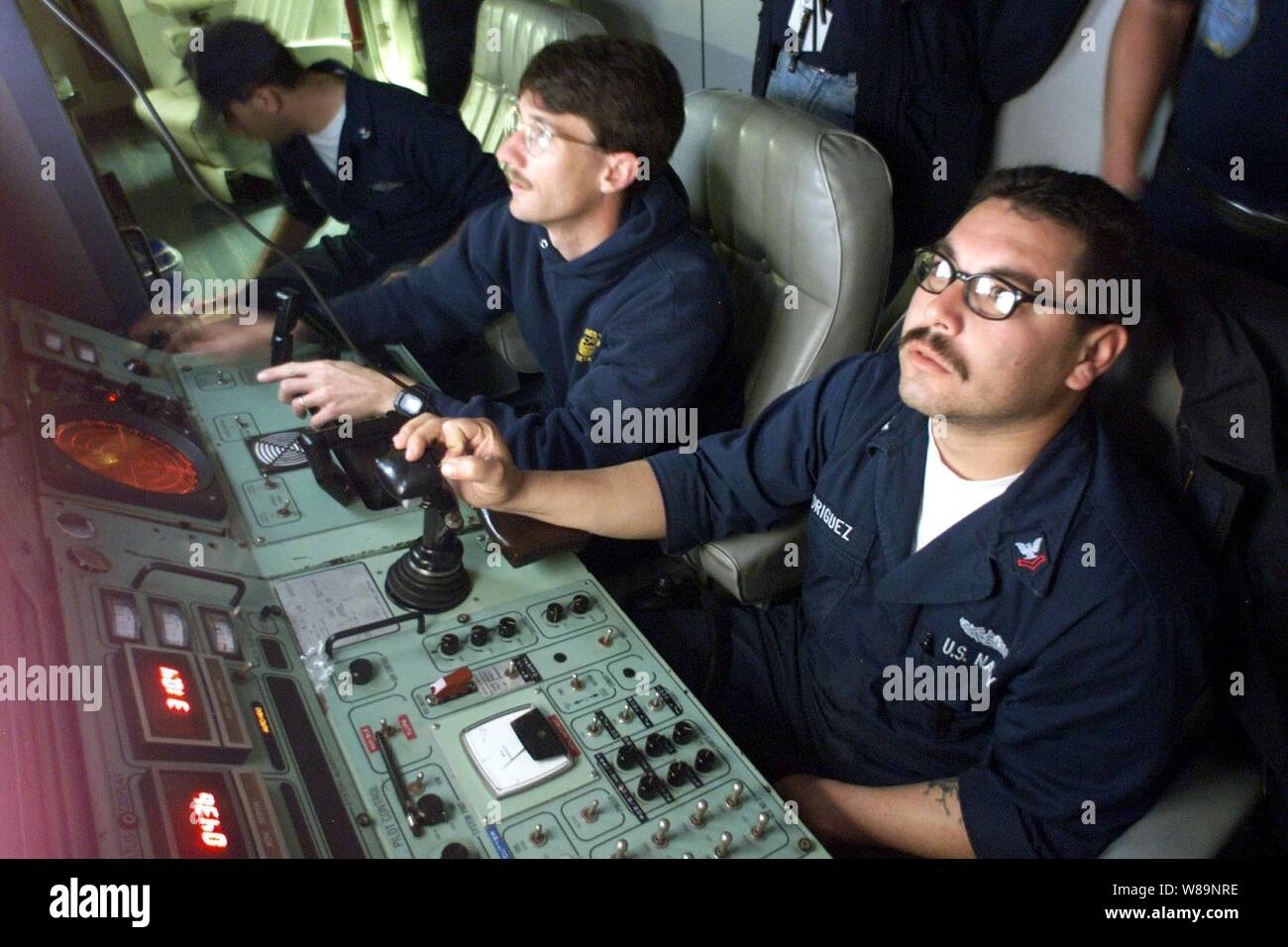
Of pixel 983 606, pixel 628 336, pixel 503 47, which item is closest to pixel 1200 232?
pixel 983 606

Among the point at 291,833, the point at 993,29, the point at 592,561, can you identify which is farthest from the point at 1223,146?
the point at 291,833

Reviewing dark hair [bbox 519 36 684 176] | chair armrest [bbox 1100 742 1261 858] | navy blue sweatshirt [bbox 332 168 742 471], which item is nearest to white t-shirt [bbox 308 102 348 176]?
navy blue sweatshirt [bbox 332 168 742 471]

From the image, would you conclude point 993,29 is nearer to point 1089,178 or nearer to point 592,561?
point 1089,178

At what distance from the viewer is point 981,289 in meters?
1.02

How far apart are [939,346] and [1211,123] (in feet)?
2.57

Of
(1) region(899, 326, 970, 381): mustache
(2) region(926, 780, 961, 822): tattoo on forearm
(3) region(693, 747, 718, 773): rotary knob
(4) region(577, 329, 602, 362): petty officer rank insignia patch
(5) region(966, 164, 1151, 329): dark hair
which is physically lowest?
(2) region(926, 780, 961, 822): tattoo on forearm

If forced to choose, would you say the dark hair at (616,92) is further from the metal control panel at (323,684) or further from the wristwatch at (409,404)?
the metal control panel at (323,684)

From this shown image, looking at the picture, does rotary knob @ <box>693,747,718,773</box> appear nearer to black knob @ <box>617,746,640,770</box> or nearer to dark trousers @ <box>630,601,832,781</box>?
black knob @ <box>617,746,640,770</box>

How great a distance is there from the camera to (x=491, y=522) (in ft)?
3.75

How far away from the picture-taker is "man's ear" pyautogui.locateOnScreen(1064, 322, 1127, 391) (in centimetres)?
99

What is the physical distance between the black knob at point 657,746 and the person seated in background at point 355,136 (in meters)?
1.48

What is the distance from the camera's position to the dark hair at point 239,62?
6.79 feet
